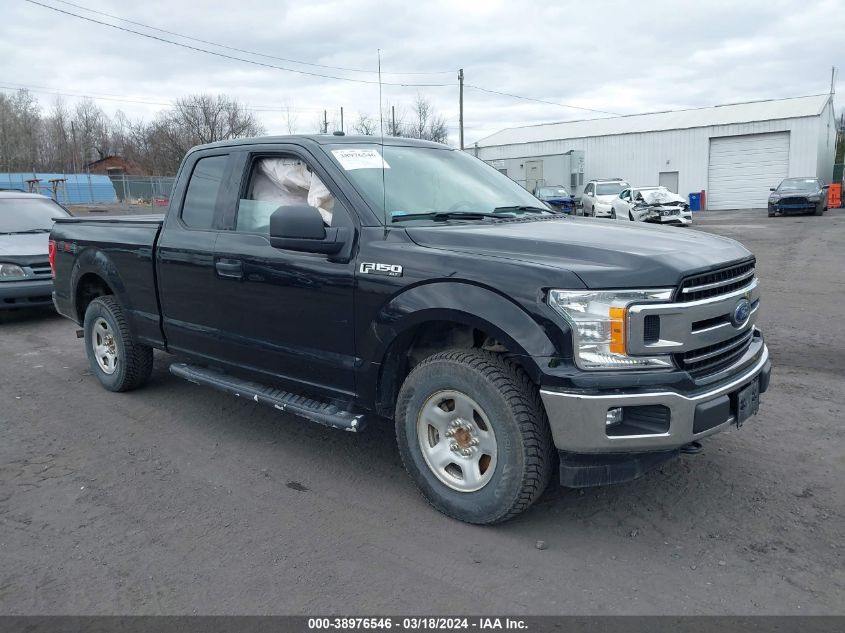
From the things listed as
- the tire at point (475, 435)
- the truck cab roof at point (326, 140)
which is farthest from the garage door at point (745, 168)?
the tire at point (475, 435)

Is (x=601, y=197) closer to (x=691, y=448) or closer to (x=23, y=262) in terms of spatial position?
(x=23, y=262)

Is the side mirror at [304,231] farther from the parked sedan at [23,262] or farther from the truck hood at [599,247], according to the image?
the parked sedan at [23,262]

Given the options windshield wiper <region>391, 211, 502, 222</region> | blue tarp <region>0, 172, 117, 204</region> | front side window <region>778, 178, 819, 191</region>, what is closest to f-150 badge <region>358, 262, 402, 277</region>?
windshield wiper <region>391, 211, 502, 222</region>

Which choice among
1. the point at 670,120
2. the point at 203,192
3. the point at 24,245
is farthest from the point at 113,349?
the point at 670,120

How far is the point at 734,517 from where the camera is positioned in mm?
3490

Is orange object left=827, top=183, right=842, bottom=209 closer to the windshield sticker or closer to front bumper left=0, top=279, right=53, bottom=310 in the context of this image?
front bumper left=0, top=279, right=53, bottom=310

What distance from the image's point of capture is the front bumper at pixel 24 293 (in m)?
8.58

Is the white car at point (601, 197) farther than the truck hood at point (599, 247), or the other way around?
the white car at point (601, 197)

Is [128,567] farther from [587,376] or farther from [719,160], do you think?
[719,160]

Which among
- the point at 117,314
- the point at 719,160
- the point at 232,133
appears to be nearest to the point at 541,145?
the point at 719,160

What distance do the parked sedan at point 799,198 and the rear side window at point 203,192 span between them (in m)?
28.8

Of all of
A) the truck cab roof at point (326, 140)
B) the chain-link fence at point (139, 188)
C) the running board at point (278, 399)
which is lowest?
the running board at point (278, 399)

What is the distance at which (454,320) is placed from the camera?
133 inches

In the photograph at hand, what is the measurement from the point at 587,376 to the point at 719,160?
41343 mm
